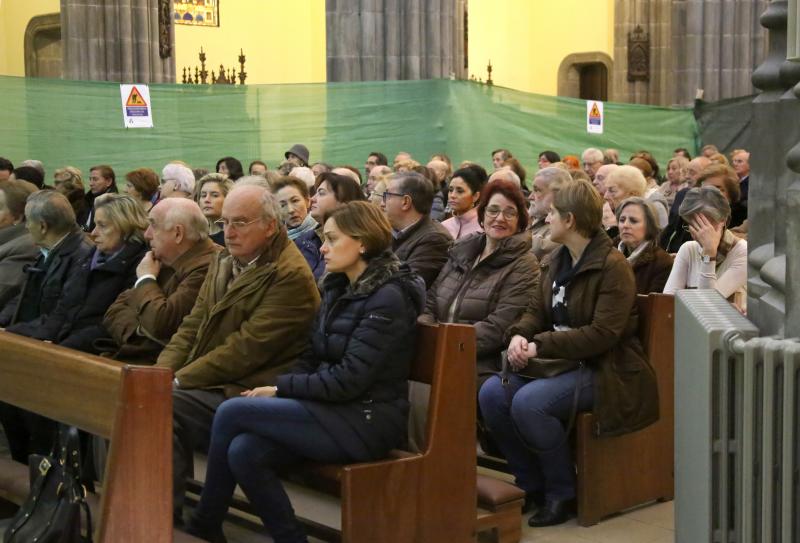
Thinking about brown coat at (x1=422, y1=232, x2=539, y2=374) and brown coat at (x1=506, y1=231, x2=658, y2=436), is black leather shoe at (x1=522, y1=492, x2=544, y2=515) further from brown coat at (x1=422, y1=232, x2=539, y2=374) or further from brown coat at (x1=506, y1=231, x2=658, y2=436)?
brown coat at (x1=422, y1=232, x2=539, y2=374)

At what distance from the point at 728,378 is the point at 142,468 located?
162 centimetres

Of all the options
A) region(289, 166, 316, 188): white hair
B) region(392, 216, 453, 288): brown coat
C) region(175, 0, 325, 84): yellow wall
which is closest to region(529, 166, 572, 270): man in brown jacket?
region(392, 216, 453, 288): brown coat

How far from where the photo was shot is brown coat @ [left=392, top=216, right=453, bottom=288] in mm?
6246

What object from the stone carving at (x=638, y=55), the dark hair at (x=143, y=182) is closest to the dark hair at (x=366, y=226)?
the dark hair at (x=143, y=182)

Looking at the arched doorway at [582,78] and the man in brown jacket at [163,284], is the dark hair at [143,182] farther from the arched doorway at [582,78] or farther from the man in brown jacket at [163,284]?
the arched doorway at [582,78]

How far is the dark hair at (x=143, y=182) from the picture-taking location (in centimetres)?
915

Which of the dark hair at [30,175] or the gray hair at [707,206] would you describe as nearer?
the gray hair at [707,206]

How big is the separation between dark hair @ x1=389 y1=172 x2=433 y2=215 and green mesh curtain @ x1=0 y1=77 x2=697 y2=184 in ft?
22.9

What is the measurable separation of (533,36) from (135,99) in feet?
45.8

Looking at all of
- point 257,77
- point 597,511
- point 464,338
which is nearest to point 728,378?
point 464,338

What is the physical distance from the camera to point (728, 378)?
3.37m

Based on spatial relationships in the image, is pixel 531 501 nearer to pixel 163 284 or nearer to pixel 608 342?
pixel 608 342

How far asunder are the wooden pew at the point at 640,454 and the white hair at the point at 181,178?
16.7 ft

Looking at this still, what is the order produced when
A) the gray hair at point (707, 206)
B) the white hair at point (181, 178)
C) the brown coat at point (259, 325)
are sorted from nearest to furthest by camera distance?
1. the brown coat at point (259, 325)
2. the gray hair at point (707, 206)
3. the white hair at point (181, 178)
